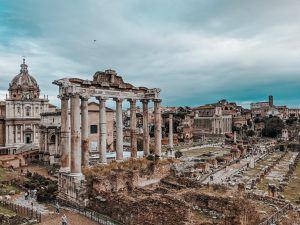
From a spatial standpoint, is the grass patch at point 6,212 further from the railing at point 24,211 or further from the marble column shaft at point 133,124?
the marble column shaft at point 133,124

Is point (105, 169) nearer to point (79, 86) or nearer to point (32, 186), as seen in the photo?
point (79, 86)

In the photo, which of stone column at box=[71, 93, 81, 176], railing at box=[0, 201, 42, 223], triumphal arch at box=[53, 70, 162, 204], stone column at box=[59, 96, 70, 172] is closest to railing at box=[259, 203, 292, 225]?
triumphal arch at box=[53, 70, 162, 204]

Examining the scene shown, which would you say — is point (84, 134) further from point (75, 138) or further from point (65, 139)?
point (75, 138)

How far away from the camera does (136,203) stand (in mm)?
16391

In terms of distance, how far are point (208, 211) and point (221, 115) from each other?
327ft

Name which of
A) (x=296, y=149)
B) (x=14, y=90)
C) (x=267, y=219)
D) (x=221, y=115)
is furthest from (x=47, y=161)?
(x=221, y=115)

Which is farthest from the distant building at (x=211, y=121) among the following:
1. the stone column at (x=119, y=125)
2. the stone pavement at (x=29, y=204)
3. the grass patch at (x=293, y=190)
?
the stone pavement at (x=29, y=204)

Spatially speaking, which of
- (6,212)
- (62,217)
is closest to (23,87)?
(6,212)

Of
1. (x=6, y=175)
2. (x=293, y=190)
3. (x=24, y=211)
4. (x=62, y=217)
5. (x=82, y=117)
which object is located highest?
(x=82, y=117)

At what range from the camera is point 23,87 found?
178ft

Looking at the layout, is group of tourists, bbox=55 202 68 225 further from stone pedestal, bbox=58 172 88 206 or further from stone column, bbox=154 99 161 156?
stone column, bbox=154 99 161 156

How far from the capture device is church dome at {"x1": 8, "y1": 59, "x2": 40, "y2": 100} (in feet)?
178

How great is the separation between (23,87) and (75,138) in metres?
37.8

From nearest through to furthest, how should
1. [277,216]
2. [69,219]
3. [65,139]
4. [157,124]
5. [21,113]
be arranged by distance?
[277,216], [69,219], [65,139], [157,124], [21,113]
